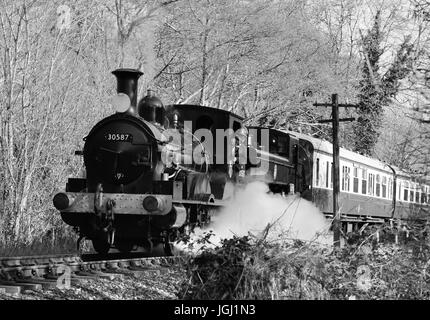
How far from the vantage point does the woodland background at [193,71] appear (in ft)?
44.7

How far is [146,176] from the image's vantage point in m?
11.1

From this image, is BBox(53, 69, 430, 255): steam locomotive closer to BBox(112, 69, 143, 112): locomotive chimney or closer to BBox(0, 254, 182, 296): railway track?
BBox(112, 69, 143, 112): locomotive chimney

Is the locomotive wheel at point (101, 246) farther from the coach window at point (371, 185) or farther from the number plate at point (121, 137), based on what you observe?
the coach window at point (371, 185)

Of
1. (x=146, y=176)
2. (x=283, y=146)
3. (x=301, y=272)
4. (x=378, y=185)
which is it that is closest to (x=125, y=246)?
(x=146, y=176)

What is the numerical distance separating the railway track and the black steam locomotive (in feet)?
2.08

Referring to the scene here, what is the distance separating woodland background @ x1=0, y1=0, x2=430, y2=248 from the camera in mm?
13609

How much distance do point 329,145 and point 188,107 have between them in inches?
393

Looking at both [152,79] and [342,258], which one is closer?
[342,258]

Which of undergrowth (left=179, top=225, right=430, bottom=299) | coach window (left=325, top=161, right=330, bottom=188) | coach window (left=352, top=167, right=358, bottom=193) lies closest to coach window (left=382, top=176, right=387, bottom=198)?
coach window (left=352, top=167, right=358, bottom=193)

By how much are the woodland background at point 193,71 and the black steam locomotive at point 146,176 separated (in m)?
2.98

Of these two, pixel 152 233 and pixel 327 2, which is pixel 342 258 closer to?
pixel 152 233

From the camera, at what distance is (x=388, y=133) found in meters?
32.2
